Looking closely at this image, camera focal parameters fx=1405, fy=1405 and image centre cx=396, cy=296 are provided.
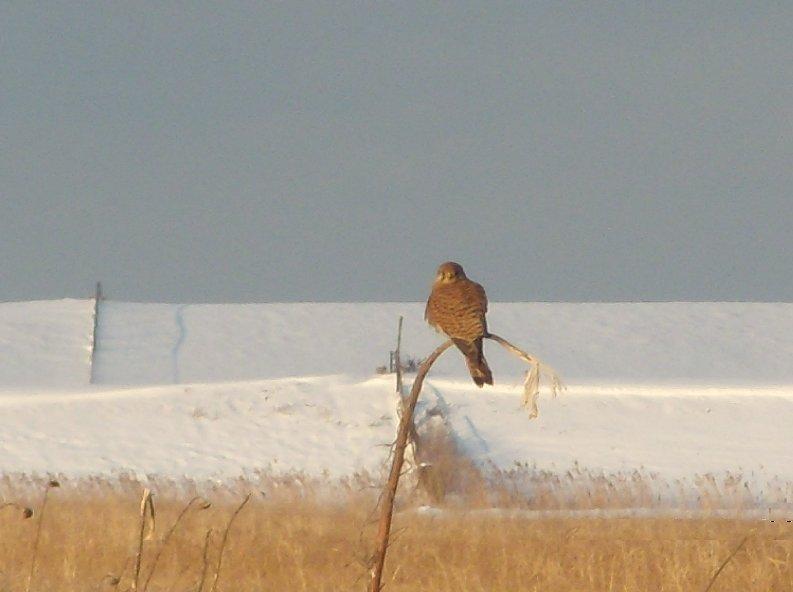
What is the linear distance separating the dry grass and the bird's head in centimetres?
410

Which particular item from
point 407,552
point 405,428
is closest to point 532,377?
point 405,428

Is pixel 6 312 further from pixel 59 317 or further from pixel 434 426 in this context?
pixel 434 426

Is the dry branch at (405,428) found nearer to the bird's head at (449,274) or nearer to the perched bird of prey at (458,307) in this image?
the perched bird of prey at (458,307)

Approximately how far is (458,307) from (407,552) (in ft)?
26.0

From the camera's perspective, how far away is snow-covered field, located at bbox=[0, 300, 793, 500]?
25.6 metres

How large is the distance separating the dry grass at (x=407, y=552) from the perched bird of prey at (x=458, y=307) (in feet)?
13.7

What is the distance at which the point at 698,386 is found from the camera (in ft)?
95.9

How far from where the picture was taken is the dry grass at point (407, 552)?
32.5ft

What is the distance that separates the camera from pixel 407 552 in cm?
1166

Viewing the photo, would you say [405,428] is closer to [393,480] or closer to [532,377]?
[393,480]

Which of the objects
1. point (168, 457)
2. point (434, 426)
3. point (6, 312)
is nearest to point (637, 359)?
point (434, 426)

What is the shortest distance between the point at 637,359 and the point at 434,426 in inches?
413

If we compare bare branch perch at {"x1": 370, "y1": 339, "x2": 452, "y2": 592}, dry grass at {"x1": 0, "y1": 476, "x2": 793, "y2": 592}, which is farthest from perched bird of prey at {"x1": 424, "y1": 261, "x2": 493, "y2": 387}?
dry grass at {"x1": 0, "y1": 476, "x2": 793, "y2": 592}

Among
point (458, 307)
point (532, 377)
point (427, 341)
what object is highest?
point (427, 341)
